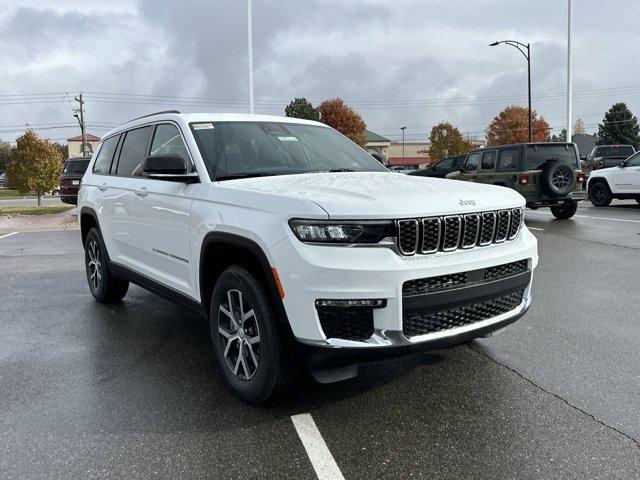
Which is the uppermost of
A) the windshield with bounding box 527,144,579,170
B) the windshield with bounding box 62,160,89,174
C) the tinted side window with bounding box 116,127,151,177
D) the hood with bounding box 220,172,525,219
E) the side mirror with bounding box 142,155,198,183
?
the windshield with bounding box 62,160,89,174

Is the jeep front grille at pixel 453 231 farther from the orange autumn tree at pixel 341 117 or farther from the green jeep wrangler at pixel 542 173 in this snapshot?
the orange autumn tree at pixel 341 117

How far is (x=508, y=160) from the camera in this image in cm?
1417

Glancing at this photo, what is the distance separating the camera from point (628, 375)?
3.89 meters

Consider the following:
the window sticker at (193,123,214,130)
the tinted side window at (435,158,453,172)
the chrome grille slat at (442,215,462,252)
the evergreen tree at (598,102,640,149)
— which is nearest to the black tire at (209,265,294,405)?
the chrome grille slat at (442,215,462,252)

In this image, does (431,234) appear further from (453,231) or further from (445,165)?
(445,165)

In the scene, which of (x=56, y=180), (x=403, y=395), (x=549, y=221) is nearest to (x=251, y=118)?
(x=403, y=395)

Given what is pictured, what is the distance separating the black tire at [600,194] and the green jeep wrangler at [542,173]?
3877 millimetres

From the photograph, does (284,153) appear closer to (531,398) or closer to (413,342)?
(413,342)

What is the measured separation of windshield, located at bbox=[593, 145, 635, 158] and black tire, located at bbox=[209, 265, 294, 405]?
2543 cm

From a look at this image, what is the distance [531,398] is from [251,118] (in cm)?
299

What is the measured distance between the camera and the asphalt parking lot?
9.37 feet

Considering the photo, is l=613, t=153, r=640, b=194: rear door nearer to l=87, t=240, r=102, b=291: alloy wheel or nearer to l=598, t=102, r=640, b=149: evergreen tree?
l=87, t=240, r=102, b=291: alloy wheel

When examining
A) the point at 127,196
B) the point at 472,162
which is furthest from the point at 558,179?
the point at 127,196

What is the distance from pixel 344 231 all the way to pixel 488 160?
1276cm
